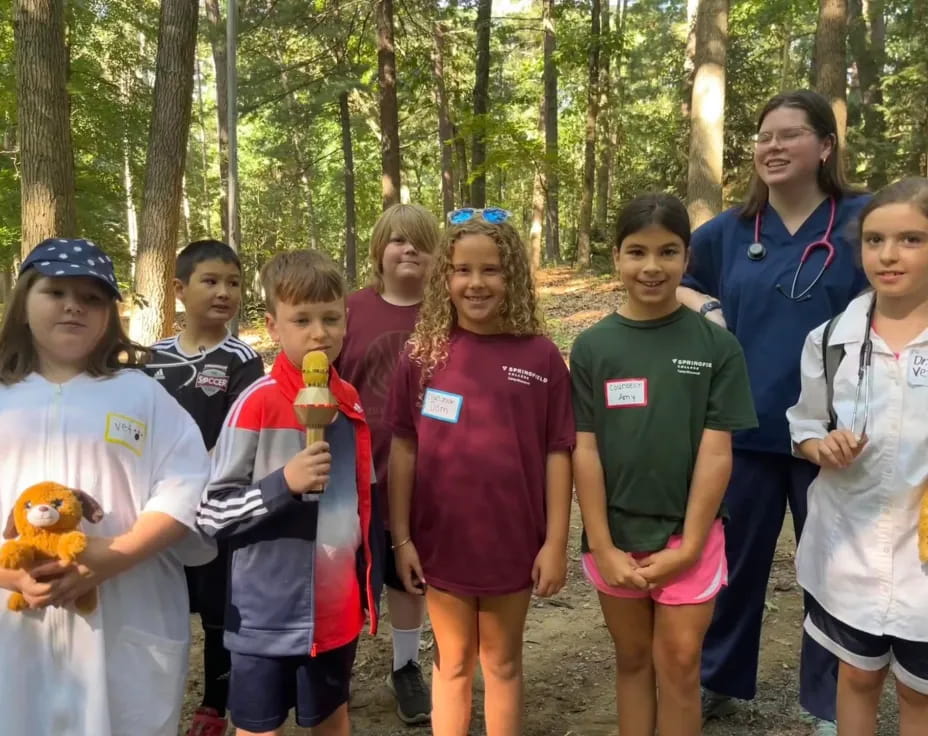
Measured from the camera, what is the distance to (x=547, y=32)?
1886cm

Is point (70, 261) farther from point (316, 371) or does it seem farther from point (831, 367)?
point (831, 367)

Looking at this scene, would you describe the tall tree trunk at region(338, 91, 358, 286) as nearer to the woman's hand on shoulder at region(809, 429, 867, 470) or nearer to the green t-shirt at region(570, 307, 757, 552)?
the green t-shirt at region(570, 307, 757, 552)

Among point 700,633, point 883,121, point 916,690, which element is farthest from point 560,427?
point 883,121

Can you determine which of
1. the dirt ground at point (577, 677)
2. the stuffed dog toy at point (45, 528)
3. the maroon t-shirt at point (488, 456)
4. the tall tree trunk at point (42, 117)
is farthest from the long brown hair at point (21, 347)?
the tall tree trunk at point (42, 117)

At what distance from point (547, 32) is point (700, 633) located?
755 inches

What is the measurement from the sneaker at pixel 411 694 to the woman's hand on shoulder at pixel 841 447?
6.77 feet

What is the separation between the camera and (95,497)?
78.6 inches

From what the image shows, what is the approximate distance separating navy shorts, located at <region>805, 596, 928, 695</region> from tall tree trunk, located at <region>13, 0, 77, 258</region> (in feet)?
21.5

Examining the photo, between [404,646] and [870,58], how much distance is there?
2213 cm

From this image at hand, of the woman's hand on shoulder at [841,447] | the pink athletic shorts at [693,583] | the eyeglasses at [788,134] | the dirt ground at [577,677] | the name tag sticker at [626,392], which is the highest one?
the eyeglasses at [788,134]

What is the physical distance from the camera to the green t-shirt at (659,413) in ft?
7.82

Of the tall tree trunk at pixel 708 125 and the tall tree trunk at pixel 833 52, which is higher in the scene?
the tall tree trunk at pixel 833 52

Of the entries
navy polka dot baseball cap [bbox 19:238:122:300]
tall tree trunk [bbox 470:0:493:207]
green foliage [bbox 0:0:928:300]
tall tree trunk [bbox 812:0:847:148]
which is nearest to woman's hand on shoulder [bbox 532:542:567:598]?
navy polka dot baseball cap [bbox 19:238:122:300]

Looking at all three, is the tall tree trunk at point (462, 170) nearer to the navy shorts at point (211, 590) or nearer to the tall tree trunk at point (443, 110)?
the tall tree trunk at point (443, 110)
